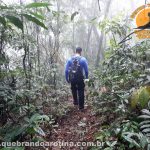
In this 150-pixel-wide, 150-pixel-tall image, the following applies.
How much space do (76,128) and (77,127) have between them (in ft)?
0.22

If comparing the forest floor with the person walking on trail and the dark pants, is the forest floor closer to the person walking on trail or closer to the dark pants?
the dark pants

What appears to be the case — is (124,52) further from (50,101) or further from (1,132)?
(1,132)

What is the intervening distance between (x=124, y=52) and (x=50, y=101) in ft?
6.84

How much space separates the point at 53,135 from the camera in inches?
183

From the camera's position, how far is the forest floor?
4.24 metres

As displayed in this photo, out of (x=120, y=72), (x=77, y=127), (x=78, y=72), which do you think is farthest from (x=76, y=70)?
(x=77, y=127)

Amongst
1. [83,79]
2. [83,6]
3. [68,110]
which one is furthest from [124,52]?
[83,6]

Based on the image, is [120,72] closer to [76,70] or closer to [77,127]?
[77,127]

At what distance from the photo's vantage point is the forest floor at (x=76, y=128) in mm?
4242

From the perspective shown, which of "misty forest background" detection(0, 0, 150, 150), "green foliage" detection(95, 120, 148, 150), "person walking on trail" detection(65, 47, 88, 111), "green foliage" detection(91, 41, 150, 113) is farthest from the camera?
"person walking on trail" detection(65, 47, 88, 111)

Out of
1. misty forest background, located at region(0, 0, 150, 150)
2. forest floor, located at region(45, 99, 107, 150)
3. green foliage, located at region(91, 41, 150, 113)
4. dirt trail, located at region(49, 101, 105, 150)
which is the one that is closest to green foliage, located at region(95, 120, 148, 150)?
misty forest background, located at region(0, 0, 150, 150)

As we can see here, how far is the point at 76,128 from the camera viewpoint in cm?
501

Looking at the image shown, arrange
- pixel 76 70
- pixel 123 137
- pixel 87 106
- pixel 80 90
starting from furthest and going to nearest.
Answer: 1. pixel 87 106
2. pixel 80 90
3. pixel 76 70
4. pixel 123 137

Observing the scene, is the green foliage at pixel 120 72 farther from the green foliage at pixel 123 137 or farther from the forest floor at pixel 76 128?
the green foliage at pixel 123 137
